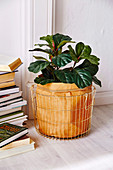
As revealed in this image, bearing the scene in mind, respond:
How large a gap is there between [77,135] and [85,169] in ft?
1.06

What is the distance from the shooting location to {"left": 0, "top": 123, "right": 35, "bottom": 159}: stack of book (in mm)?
1290

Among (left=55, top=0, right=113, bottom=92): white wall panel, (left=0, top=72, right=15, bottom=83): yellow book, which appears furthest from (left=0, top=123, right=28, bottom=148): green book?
(left=55, top=0, right=113, bottom=92): white wall panel

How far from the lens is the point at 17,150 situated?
133cm

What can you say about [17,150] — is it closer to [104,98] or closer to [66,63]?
[66,63]

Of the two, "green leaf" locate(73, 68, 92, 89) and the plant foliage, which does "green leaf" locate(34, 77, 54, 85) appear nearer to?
the plant foliage

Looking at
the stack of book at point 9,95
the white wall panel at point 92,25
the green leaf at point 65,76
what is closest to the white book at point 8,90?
the stack of book at point 9,95

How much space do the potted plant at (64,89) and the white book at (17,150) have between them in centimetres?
16

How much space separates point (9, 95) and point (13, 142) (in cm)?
29

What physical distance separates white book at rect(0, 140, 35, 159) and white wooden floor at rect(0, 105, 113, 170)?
0.08 ft

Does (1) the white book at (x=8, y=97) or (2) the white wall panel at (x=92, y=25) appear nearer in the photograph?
(1) the white book at (x=8, y=97)

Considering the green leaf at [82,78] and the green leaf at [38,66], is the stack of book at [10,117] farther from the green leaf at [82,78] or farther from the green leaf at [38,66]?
the green leaf at [82,78]

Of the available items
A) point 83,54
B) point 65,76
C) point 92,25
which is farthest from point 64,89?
point 92,25

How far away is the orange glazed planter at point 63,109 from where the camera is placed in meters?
1.39

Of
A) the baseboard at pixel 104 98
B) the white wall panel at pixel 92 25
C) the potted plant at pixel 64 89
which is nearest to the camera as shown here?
the potted plant at pixel 64 89
